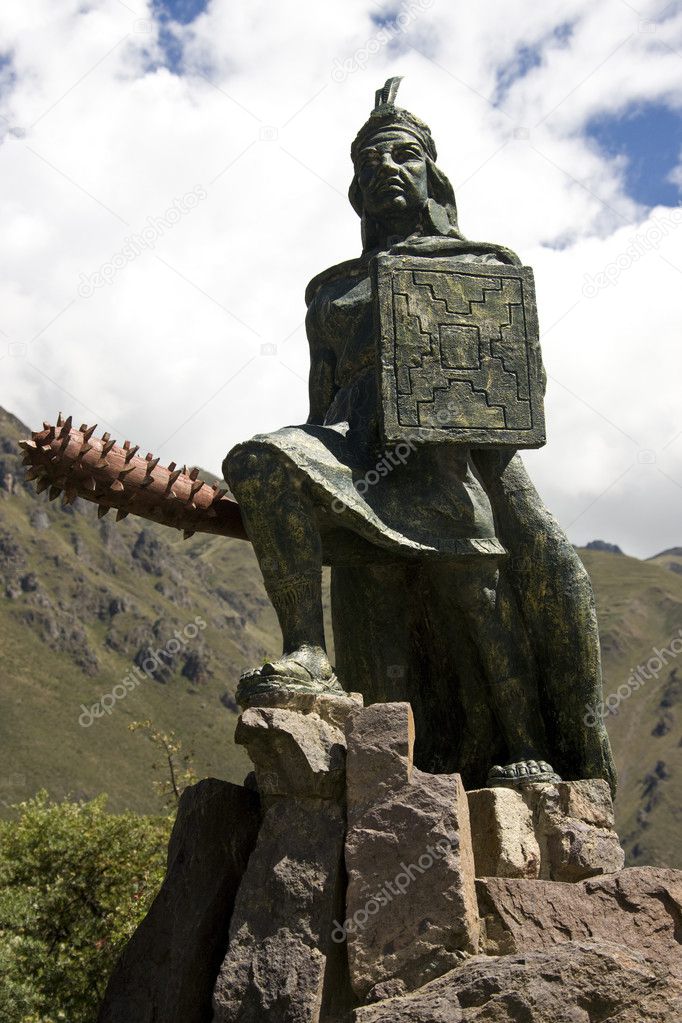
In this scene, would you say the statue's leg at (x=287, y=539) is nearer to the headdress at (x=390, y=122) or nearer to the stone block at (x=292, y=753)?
the stone block at (x=292, y=753)

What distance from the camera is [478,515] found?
680 centimetres

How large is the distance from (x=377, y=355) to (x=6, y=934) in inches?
328

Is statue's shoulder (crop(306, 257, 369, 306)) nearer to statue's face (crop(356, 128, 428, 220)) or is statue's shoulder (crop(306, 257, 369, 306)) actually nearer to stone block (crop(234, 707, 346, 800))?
statue's face (crop(356, 128, 428, 220))

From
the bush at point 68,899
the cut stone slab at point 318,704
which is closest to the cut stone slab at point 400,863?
the cut stone slab at point 318,704

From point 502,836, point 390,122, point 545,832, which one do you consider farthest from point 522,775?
point 390,122

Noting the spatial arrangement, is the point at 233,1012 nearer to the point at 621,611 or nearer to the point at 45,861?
the point at 45,861

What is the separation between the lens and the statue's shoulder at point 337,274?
24.8 ft

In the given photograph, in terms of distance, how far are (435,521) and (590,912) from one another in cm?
220

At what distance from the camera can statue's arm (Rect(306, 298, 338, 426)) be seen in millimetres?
7625

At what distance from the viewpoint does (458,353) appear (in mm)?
6738

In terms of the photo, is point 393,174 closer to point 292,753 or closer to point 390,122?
point 390,122

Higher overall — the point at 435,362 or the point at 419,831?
the point at 435,362

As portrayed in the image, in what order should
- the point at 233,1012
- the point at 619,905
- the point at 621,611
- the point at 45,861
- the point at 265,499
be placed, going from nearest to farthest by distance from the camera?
the point at 233,1012 → the point at 619,905 → the point at 265,499 → the point at 45,861 → the point at 621,611

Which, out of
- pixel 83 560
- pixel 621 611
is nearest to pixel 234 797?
pixel 83 560
